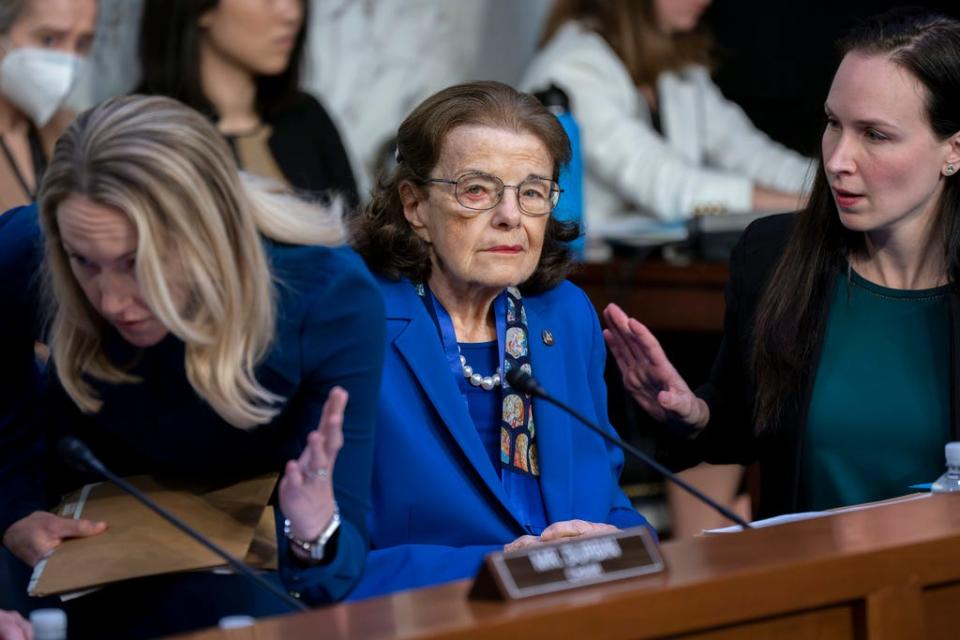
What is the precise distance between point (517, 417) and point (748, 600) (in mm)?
826

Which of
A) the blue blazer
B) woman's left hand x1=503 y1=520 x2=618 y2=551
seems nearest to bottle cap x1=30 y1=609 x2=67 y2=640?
the blue blazer

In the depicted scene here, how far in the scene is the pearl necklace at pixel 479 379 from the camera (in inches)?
96.9

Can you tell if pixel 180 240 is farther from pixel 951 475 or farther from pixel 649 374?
pixel 951 475

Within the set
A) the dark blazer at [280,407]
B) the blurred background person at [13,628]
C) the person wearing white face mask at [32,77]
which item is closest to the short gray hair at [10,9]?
the person wearing white face mask at [32,77]

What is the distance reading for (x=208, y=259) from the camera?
1944mm

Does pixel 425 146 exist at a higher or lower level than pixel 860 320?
higher

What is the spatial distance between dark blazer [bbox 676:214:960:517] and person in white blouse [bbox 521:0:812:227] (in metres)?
2.23

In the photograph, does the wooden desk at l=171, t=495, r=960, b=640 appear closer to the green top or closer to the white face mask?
the green top

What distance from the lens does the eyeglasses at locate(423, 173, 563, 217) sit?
2.45 meters

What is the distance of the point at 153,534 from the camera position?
6.74 feet

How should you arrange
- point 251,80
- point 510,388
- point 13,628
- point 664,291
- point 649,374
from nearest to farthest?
point 13,628 < point 510,388 < point 649,374 < point 664,291 < point 251,80

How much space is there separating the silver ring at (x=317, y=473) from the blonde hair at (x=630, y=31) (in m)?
3.75

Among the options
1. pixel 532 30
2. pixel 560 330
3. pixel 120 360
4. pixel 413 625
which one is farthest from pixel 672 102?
pixel 413 625

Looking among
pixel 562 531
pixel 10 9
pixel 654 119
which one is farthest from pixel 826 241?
pixel 654 119
